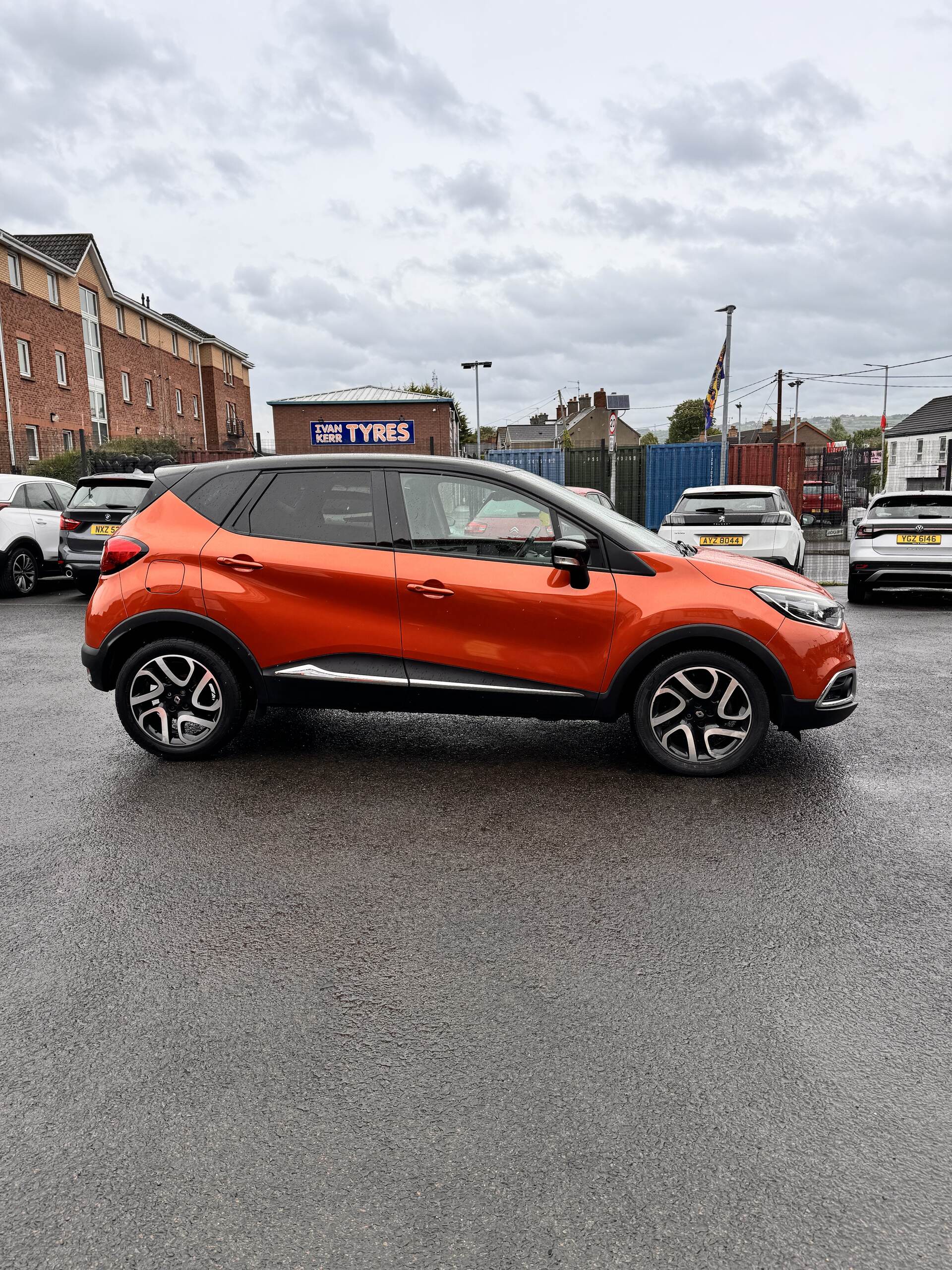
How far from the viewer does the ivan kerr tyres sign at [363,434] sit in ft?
101

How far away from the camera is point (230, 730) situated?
523 centimetres

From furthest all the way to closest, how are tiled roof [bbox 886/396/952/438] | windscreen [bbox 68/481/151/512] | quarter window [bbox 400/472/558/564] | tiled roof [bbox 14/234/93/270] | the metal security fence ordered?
tiled roof [bbox 886/396/952/438]
tiled roof [bbox 14/234/93/270]
the metal security fence
windscreen [bbox 68/481/151/512]
quarter window [bbox 400/472/558/564]

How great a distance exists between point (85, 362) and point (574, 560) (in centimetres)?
4079

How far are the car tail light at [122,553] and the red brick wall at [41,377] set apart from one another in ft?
91.7

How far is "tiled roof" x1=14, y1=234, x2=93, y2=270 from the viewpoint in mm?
38188

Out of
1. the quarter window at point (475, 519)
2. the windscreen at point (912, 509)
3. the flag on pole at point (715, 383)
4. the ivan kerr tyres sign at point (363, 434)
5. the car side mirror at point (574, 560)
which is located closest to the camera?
the car side mirror at point (574, 560)

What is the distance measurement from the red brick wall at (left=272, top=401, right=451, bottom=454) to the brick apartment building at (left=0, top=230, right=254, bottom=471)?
6.04m

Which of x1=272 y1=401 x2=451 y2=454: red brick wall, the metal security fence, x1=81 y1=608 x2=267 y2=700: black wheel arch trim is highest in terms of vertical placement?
x1=272 y1=401 x2=451 y2=454: red brick wall

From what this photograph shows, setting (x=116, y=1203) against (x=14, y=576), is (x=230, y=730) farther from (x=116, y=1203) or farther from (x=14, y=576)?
(x=14, y=576)

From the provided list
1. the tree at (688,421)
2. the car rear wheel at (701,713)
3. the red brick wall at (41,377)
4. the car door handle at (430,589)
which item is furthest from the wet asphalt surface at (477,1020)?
the tree at (688,421)

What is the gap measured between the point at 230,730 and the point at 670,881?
8.96 feet

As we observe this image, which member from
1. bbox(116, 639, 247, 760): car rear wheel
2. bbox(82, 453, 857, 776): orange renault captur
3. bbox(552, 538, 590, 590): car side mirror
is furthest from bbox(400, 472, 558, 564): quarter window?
bbox(116, 639, 247, 760): car rear wheel

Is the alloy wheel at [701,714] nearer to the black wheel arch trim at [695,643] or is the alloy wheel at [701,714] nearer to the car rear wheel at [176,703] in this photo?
the black wheel arch trim at [695,643]

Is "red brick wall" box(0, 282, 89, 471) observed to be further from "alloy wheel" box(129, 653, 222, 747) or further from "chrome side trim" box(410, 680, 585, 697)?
"chrome side trim" box(410, 680, 585, 697)
